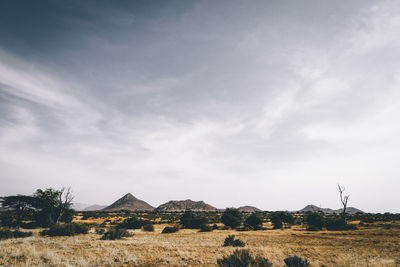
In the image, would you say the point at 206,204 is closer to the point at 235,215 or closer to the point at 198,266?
the point at 235,215

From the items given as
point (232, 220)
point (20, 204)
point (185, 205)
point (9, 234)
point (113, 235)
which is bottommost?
point (185, 205)

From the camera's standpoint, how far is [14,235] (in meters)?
18.4

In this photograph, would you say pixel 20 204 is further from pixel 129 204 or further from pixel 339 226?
pixel 129 204

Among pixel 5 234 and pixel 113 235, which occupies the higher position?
pixel 5 234

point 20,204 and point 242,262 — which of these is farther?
point 20,204

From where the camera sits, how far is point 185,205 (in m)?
→ 162

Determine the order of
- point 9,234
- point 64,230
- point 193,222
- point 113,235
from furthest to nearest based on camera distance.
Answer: point 193,222
point 64,230
point 113,235
point 9,234

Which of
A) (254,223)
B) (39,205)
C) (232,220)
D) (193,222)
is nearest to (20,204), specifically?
(39,205)

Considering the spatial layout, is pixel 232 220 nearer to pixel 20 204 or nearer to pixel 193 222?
pixel 193 222

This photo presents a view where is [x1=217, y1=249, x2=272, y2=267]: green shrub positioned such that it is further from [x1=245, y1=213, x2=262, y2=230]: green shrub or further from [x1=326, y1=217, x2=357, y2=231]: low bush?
[x1=326, y1=217, x2=357, y2=231]: low bush

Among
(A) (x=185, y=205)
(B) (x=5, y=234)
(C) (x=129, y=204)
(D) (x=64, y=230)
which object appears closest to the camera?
(B) (x=5, y=234)

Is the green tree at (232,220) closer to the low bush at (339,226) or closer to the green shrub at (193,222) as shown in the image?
the green shrub at (193,222)

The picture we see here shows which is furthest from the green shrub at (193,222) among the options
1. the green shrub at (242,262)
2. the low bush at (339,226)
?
the green shrub at (242,262)

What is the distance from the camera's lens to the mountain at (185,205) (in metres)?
152
